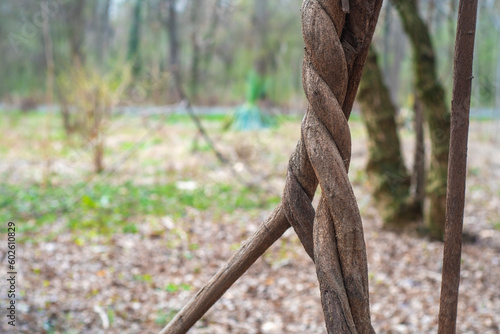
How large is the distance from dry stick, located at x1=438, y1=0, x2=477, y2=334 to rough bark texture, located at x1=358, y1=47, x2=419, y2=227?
9.59 feet

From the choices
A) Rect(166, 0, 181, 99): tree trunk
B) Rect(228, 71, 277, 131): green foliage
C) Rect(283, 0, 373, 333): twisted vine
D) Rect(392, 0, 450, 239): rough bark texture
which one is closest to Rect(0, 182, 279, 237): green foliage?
Rect(166, 0, 181, 99): tree trunk

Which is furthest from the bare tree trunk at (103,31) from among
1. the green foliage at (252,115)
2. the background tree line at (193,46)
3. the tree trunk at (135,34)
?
the green foliage at (252,115)

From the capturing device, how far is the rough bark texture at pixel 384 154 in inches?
158

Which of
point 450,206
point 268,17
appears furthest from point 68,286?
point 268,17

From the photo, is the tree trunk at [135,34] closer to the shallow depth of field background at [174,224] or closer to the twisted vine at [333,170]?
the shallow depth of field background at [174,224]

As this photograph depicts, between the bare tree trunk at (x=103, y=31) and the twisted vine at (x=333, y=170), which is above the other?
the bare tree trunk at (x=103, y=31)

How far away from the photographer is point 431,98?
359 centimetres

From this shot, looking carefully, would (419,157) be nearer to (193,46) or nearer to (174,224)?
(174,224)

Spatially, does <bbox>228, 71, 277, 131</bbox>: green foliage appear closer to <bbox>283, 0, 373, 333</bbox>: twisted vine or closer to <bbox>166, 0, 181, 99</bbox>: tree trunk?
<bbox>166, 0, 181, 99</bbox>: tree trunk

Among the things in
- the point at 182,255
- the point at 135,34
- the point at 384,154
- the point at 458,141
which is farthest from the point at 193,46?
the point at 458,141

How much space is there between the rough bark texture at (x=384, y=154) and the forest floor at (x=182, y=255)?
210mm

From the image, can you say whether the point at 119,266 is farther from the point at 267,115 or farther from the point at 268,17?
the point at 268,17

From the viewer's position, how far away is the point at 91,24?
16016 mm

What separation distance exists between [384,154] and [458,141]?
3.03 meters
